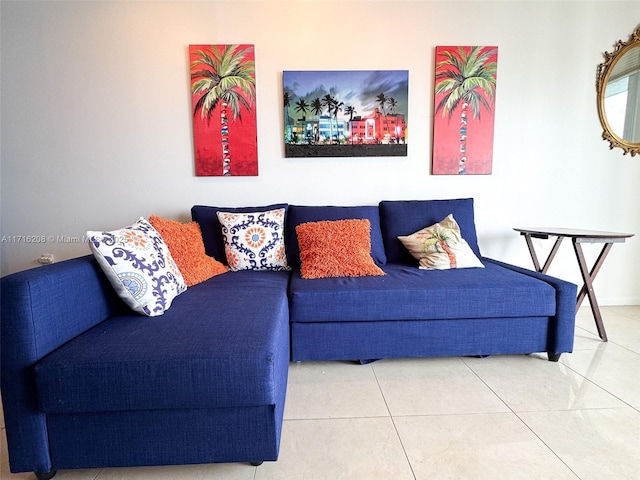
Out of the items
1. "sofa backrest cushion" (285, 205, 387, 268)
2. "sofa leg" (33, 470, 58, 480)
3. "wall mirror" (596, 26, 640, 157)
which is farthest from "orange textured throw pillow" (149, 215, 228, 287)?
"wall mirror" (596, 26, 640, 157)

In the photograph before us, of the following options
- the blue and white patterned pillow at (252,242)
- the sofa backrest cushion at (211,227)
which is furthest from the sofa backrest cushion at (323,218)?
the sofa backrest cushion at (211,227)

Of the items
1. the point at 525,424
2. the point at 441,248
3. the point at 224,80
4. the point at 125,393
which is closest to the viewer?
the point at 125,393

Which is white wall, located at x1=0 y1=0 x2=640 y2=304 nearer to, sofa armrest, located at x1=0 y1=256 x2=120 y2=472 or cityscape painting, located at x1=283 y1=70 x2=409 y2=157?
cityscape painting, located at x1=283 y1=70 x2=409 y2=157

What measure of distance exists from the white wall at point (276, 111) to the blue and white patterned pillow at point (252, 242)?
1.26 feet

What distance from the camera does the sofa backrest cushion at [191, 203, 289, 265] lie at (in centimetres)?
211

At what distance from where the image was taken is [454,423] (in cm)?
123

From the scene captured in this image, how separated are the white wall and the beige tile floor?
4.01ft

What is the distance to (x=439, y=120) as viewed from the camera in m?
2.35

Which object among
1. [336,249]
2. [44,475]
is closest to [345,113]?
[336,249]

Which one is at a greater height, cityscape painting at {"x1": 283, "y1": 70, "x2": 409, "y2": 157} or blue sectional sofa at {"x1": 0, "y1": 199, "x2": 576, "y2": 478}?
cityscape painting at {"x1": 283, "y1": 70, "x2": 409, "y2": 157}

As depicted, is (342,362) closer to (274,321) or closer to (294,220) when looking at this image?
(274,321)

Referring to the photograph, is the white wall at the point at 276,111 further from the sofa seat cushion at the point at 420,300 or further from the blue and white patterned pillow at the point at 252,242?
the sofa seat cushion at the point at 420,300

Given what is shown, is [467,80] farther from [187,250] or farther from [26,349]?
[26,349]

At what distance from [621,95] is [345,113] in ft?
6.91
